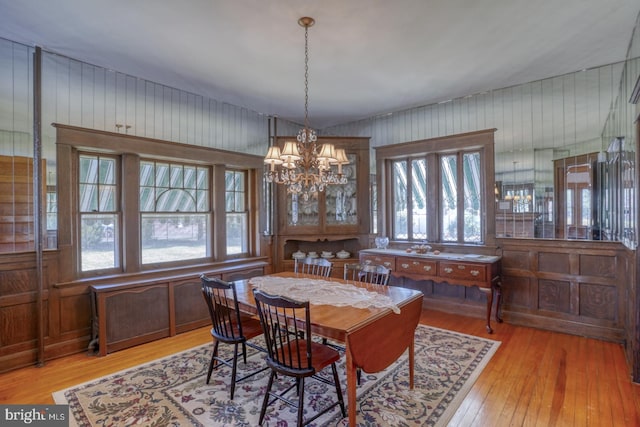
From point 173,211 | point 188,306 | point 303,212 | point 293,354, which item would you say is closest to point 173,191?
point 173,211

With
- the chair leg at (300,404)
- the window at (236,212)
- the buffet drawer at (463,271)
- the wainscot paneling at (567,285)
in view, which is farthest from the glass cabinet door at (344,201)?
the chair leg at (300,404)

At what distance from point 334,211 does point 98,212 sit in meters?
3.02

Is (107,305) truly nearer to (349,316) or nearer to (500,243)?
(349,316)

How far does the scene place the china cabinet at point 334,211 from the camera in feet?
16.3

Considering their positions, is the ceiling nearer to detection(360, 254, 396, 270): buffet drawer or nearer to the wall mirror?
the wall mirror

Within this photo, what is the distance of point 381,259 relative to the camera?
447cm

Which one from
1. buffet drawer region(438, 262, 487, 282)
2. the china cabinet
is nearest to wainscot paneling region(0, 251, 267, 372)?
the china cabinet

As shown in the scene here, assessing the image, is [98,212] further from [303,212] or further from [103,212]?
[303,212]

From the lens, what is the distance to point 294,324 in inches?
78.4

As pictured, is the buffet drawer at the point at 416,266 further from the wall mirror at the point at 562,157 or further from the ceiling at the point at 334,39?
the ceiling at the point at 334,39

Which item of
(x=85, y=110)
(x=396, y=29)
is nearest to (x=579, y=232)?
(x=396, y=29)

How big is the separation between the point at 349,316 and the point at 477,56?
2.73 m

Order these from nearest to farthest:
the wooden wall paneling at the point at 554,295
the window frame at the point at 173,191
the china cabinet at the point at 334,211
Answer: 1. the wooden wall paneling at the point at 554,295
2. the window frame at the point at 173,191
3. the china cabinet at the point at 334,211

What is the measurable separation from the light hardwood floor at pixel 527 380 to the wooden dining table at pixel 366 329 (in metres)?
0.60
